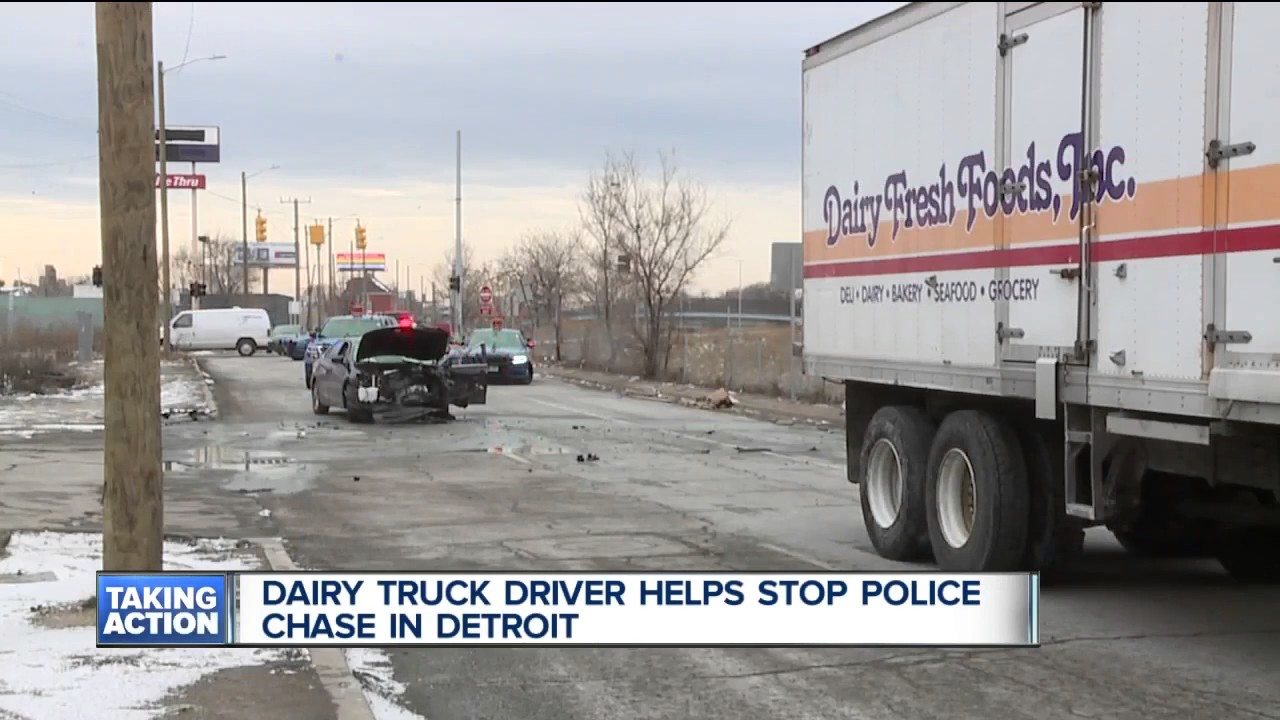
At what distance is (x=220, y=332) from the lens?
208 feet

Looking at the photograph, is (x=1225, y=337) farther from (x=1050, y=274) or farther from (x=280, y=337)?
(x=280, y=337)

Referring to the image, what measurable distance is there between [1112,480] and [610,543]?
14.6 ft

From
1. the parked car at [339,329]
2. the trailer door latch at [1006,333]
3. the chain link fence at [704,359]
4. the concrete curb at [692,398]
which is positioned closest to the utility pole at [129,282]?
the trailer door latch at [1006,333]

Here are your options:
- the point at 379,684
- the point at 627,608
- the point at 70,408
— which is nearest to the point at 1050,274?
the point at 627,608

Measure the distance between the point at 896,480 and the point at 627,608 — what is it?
5.53 meters

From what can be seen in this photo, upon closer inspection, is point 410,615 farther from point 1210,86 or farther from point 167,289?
point 167,289

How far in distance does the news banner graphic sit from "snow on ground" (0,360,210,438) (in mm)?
13231

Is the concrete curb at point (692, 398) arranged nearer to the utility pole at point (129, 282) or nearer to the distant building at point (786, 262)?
the distant building at point (786, 262)

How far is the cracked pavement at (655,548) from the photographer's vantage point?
670 cm

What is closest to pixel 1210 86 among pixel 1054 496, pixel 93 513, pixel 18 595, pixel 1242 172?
pixel 1242 172

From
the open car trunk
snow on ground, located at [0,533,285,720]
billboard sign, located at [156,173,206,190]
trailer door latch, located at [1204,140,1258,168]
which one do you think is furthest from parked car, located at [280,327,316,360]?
trailer door latch, located at [1204,140,1258,168]

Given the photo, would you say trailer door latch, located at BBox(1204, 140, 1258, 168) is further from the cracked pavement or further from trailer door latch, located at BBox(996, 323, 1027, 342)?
the cracked pavement

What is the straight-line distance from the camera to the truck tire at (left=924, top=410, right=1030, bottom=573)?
8.81 meters

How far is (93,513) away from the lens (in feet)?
41.8
